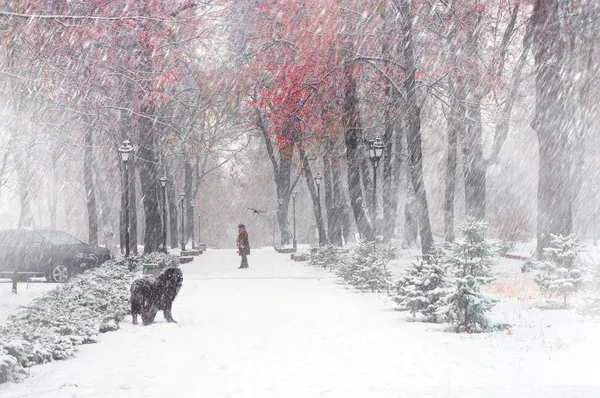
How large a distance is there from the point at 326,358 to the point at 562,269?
5.63 m

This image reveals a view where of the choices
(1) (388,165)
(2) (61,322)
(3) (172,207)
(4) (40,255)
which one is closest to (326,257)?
(1) (388,165)

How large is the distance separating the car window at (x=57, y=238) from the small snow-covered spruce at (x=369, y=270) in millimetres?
8921

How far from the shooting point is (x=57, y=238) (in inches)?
798

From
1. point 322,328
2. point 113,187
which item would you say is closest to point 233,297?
point 322,328

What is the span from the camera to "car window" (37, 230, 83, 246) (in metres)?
19.9

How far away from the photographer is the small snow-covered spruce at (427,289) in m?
10.7

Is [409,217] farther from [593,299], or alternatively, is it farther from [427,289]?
[593,299]

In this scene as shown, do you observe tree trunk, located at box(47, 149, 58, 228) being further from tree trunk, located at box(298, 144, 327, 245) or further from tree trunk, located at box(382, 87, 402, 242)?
tree trunk, located at box(382, 87, 402, 242)

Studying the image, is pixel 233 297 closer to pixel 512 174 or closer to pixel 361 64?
pixel 361 64

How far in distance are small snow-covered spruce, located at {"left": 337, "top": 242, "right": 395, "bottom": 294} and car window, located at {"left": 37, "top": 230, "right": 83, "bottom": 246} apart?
892 centimetres

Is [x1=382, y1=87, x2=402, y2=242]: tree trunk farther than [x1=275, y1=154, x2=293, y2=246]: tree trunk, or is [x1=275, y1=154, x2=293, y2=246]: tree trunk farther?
[x1=275, y1=154, x2=293, y2=246]: tree trunk

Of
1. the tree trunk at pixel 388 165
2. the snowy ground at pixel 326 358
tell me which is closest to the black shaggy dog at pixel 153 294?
the snowy ground at pixel 326 358

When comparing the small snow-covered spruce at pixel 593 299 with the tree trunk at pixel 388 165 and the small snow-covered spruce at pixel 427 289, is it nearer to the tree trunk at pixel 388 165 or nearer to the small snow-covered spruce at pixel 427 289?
the small snow-covered spruce at pixel 427 289

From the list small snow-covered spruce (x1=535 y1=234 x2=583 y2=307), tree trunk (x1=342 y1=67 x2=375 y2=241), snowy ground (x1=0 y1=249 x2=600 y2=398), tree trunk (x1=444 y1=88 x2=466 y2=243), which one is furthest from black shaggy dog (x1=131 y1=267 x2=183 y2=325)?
tree trunk (x1=444 y1=88 x2=466 y2=243)
